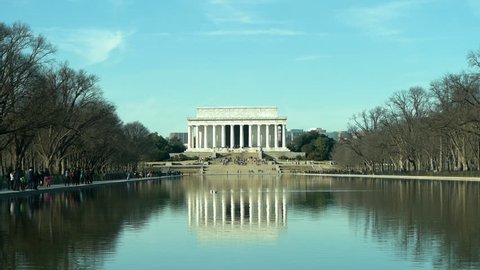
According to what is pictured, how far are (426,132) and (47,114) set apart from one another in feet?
131

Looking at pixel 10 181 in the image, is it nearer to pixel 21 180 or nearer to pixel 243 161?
pixel 21 180

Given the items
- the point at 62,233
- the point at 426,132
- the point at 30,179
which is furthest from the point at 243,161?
the point at 62,233

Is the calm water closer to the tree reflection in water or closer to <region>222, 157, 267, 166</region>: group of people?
the tree reflection in water

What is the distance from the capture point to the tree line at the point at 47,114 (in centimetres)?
4231

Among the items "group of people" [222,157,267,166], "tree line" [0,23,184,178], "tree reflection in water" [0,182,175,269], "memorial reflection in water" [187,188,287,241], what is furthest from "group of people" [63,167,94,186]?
"group of people" [222,157,267,166]

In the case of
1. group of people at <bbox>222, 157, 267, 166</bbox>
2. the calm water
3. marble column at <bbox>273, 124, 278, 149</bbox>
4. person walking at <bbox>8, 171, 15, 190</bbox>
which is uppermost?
marble column at <bbox>273, 124, 278, 149</bbox>

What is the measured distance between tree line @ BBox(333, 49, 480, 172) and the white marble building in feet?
227

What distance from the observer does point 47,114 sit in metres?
44.8

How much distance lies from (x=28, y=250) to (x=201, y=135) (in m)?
175

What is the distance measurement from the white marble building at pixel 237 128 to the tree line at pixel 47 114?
8545 cm

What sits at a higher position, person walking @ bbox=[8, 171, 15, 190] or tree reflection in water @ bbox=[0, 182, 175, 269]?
person walking @ bbox=[8, 171, 15, 190]

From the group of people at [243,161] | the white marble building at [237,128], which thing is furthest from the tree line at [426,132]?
the white marble building at [237,128]

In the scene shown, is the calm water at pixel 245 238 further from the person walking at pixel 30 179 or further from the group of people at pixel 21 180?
the person walking at pixel 30 179

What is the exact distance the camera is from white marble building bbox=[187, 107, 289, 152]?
18300 centimetres
